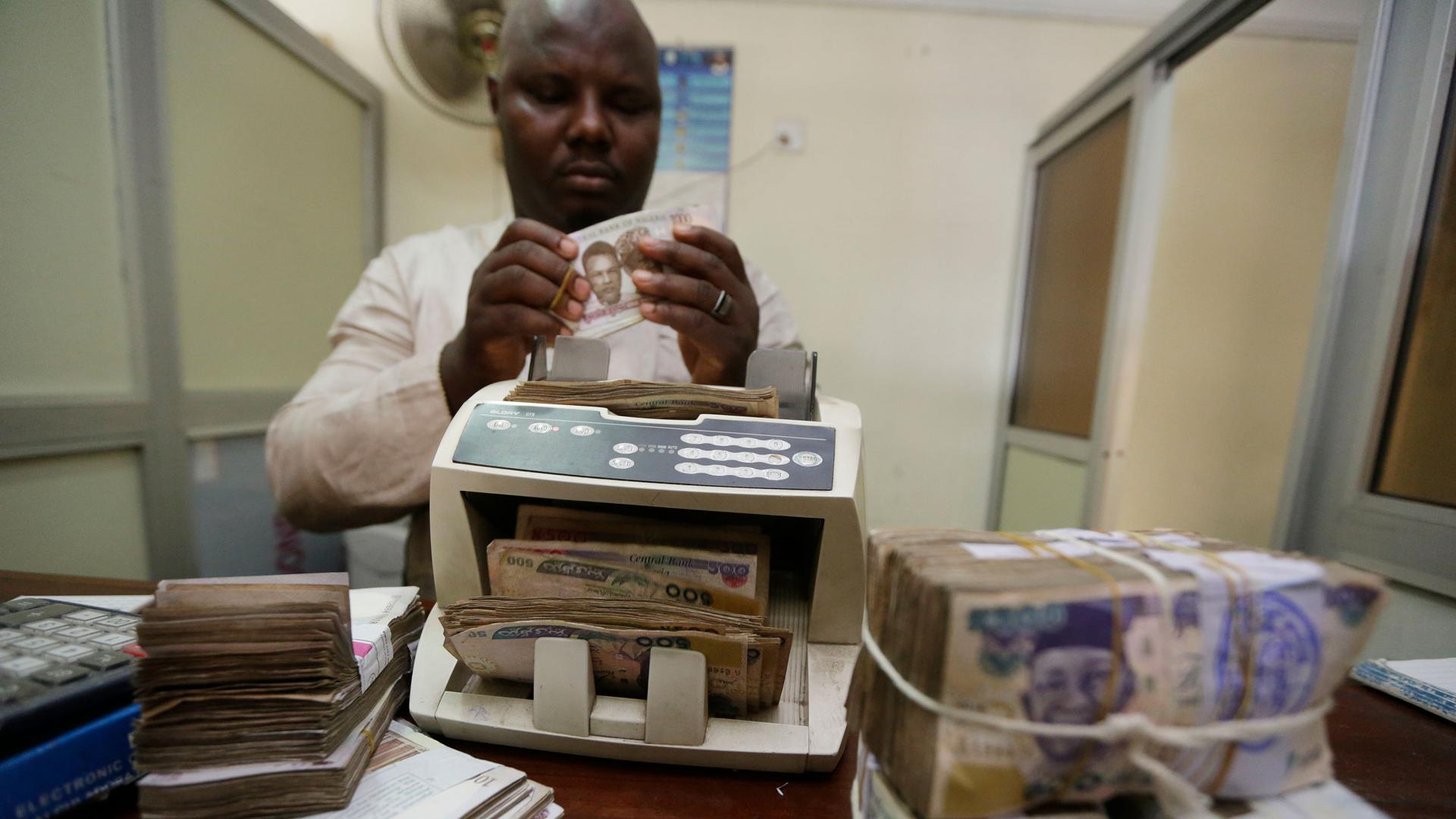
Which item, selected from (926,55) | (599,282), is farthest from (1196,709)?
(926,55)

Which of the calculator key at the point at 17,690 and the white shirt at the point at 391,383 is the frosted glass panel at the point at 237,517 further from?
the calculator key at the point at 17,690

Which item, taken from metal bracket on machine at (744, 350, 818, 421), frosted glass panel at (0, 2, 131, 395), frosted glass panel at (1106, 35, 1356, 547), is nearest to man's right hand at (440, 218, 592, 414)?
metal bracket on machine at (744, 350, 818, 421)

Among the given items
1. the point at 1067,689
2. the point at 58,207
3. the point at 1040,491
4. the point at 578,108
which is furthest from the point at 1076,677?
the point at 58,207

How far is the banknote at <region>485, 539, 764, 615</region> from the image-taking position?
1.36 ft

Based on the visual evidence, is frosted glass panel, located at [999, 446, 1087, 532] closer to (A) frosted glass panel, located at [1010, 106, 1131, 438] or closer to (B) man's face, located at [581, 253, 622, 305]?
(A) frosted glass panel, located at [1010, 106, 1131, 438]

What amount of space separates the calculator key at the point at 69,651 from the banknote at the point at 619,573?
0.96 feet

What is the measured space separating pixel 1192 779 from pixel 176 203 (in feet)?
5.47

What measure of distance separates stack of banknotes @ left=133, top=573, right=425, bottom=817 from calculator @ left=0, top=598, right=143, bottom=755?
0.15 ft

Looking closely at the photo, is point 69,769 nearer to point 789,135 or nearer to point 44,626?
point 44,626

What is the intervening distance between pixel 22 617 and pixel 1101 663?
0.80 meters

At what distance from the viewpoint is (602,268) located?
640mm

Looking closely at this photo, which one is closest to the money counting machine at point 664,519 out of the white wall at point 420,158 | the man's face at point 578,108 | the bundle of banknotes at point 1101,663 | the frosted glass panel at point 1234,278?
the bundle of banknotes at point 1101,663

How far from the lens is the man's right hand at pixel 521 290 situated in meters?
0.62

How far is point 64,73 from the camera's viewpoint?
909 mm
